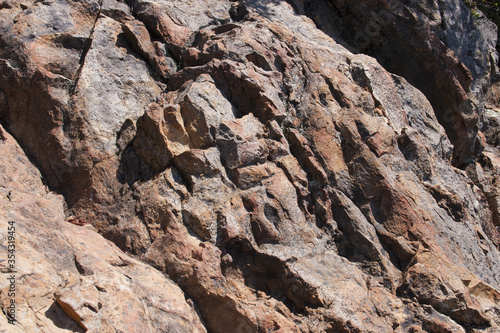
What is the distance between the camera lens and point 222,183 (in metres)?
5.70

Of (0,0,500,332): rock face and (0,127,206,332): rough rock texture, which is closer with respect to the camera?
(0,127,206,332): rough rock texture

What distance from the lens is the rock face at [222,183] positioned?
4875mm

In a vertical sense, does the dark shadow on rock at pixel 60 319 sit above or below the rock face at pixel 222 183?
below

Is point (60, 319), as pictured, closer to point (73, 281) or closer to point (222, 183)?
point (73, 281)

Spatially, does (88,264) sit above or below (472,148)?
below

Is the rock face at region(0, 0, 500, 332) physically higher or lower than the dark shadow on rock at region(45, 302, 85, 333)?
higher

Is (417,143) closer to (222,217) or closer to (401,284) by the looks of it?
(401,284)

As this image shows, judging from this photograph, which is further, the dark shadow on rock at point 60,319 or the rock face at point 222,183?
the rock face at point 222,183

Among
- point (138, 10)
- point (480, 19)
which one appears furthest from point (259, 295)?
point (480, 19)

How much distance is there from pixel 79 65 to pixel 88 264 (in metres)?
3.64

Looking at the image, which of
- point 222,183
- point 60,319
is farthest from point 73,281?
point 222,183

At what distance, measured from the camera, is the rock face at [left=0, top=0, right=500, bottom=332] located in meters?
4.88

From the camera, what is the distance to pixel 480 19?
10984 millimetres

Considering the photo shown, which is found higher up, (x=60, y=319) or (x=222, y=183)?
(x=222, y=183)
